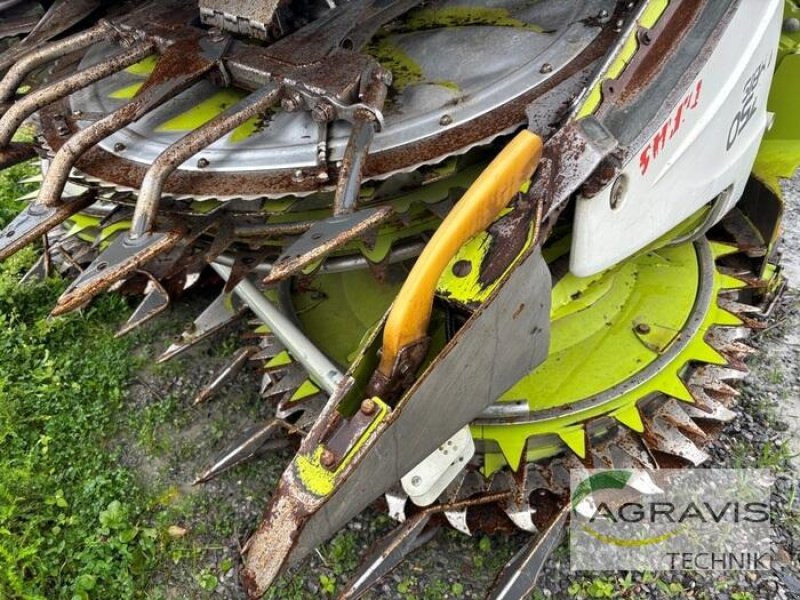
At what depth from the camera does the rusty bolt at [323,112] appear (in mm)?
1785

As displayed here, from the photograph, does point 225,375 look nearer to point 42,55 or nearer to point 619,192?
point 42,55

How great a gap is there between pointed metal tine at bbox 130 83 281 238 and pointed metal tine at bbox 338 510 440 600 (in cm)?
117

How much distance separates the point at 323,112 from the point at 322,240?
1.37 ft

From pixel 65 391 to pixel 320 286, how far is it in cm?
108

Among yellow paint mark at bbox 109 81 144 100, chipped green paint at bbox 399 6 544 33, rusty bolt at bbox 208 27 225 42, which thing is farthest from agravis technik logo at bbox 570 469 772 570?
yellow paint mark at bbox 109 81 144 100

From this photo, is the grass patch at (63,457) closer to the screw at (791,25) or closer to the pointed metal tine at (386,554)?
the pointed metal tine at (386,554)

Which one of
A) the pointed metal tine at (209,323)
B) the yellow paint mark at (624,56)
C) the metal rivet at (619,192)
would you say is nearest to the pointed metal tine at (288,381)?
the pointed metal tine at (209,323)

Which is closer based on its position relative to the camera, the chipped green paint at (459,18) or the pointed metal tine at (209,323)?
the chipped green paint at (459,18)

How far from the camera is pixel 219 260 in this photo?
8.01ft

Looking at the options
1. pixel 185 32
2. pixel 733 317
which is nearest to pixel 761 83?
pixel 733 317

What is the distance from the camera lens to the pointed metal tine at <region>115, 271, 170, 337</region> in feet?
8.71

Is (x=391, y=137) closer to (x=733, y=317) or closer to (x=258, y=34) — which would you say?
(x=258, y=34)

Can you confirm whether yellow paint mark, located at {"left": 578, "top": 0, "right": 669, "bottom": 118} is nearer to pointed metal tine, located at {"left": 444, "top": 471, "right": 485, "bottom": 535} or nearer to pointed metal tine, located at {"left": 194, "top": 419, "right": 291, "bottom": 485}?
pointed metal tine, located at {"left": 444, "top": 471, "right": 485, "bottom": 535}

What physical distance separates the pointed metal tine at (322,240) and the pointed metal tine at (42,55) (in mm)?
1049
